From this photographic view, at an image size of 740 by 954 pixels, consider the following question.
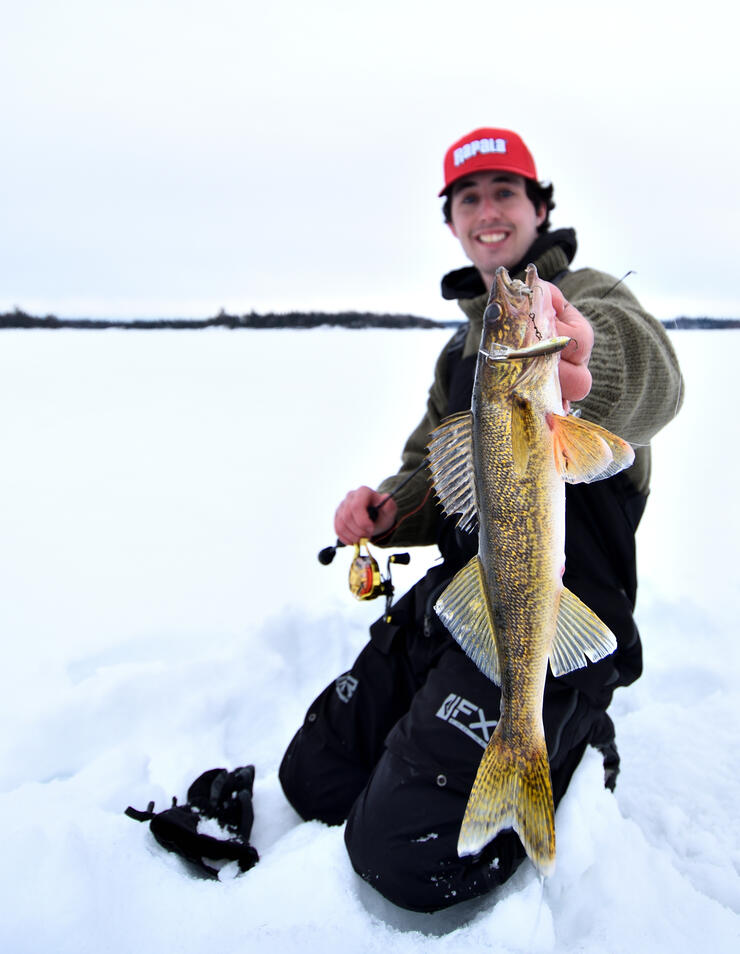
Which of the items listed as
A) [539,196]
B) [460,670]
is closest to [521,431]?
[460,670]

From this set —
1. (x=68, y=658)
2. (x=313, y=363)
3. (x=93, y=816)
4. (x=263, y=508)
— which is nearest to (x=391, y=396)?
(x=313, y=363)

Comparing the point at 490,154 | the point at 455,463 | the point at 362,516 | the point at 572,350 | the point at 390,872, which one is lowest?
the point at 390,872

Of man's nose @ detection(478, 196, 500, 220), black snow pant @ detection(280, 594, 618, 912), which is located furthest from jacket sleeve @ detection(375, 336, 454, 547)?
man's nose @ detection(478, 196, 500, 220)

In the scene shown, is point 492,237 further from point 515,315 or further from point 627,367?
point 515,315

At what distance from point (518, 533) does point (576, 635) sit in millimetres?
373

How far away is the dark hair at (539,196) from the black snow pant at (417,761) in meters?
2.41

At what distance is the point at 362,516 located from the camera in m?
2.78

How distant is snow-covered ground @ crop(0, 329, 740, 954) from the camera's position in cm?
182

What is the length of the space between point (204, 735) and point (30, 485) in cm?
396

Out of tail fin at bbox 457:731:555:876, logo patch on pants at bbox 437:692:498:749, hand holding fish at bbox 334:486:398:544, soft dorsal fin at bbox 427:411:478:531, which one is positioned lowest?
logo patch on pants at bbox 437:692:498:749

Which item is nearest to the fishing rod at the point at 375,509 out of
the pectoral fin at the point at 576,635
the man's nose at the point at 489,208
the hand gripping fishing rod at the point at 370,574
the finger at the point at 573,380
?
the hand gripping fishing rod at the point at 370,574

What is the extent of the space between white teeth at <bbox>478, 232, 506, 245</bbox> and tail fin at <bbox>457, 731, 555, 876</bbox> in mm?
2562

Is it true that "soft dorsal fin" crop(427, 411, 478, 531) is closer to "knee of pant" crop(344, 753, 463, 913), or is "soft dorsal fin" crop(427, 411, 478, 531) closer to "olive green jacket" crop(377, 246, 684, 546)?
"olive green jacket" crop(377, 246, 684, 546)

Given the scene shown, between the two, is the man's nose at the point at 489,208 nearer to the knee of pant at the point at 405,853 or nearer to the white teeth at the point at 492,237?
the white teeth at the point at 492,237
